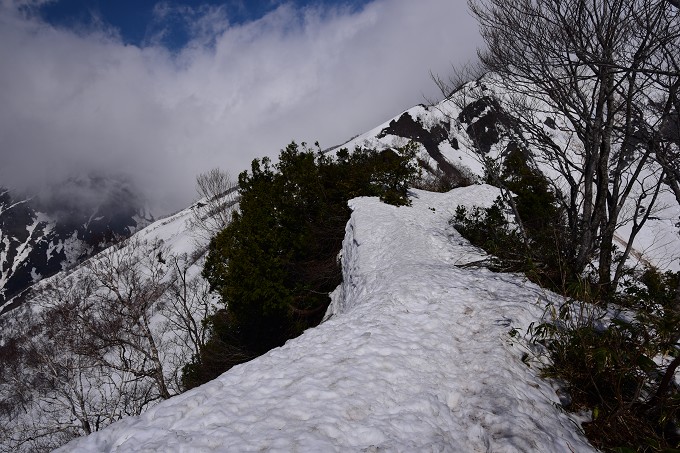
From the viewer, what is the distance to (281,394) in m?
3.62

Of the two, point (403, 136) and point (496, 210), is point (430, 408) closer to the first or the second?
point (496, 210)

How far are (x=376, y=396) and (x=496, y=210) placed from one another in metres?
10.7

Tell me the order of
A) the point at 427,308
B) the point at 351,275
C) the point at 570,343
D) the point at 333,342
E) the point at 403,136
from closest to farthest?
the point at 570,343
the point at 333,342
the point at 427,308
the point at 351,275
the point at 403,136

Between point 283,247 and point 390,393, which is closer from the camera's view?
point 390,393

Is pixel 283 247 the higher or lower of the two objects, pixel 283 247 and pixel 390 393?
the higher

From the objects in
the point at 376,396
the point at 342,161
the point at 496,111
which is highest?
the point at 342,161

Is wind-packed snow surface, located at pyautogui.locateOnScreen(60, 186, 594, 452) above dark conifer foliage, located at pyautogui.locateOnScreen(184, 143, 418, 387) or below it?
below

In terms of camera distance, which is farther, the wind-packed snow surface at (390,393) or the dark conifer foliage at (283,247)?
the dark conifer foliage at (283,247)

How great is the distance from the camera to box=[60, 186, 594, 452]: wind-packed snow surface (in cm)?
298

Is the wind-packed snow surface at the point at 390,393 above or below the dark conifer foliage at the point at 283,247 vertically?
below

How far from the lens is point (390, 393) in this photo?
3.69 metres

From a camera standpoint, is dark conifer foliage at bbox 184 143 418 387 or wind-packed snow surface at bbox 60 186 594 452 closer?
wind-packed snow surface at bbox 60 186 594 452

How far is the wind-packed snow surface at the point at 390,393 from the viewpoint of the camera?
298cm

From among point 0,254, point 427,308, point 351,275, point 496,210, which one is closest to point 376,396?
point 427,308
